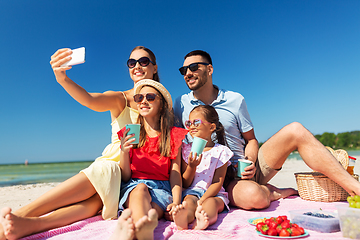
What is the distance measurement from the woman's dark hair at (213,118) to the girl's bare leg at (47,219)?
71.5 inches

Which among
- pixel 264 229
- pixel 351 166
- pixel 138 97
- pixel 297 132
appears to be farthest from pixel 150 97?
pixel 351 166

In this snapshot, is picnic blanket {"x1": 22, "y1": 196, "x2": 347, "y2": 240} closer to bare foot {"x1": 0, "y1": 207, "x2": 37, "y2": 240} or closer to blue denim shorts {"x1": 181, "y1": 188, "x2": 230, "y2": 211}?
bare foot {"x1": 0, "y1": 207, "x2": 37, "y2": 240}

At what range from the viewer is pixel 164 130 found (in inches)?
125

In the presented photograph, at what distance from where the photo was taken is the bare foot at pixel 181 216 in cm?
220

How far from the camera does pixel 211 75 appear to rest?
4.53 m

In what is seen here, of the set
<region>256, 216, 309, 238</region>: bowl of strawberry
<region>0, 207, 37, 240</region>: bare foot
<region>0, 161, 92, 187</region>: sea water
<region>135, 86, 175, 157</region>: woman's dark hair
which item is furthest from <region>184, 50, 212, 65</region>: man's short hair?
<region>0, 161, 92, 187</region>: sea water

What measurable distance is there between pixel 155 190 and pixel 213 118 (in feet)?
4.53

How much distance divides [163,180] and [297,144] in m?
2.03

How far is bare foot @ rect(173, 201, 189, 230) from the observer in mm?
2195

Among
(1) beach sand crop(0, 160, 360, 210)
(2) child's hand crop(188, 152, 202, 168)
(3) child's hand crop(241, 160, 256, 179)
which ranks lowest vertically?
(1) beach sand crop(0, 160, 360, 210)

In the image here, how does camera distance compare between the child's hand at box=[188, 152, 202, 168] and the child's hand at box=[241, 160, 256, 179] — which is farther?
the child's hand at box=[241, 160, 256, 179]

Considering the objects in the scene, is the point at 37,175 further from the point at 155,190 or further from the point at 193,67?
the point at 155,190

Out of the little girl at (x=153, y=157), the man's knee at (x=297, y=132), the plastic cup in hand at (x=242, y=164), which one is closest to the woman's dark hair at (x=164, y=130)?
the little girl at (x=153, y=157)

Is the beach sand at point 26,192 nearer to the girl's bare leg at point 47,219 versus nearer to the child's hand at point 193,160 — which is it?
the girl's bare leg at point 47,219
